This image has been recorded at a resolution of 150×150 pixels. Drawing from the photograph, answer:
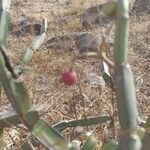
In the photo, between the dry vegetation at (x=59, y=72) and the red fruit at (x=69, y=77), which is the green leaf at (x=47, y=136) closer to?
the red fruit at (x=69, y=77)

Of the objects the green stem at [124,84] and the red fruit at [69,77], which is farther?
the red fruit at [69,77]

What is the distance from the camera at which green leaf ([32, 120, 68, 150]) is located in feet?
3.59

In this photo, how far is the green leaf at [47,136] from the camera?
3.59ft

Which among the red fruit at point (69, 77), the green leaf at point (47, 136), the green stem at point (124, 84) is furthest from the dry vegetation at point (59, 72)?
the green stem at point (124, 84)

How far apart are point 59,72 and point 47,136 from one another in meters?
2.59

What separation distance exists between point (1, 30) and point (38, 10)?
5.13 metres

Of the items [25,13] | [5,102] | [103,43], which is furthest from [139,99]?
[25,13]

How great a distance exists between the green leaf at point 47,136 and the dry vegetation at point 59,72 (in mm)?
533

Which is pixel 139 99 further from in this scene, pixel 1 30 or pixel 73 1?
pixel 73 1

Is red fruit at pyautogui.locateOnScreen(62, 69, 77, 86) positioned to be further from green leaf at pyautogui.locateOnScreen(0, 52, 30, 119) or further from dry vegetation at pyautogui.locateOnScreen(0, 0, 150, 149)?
dry vegetation at pyautogui.locateOnScreen(0, 0, 150, 149)

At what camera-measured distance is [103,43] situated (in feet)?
2.87

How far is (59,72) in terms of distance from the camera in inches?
146

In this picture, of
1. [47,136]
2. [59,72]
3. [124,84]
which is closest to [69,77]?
[124,84]

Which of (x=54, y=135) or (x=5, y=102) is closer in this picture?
(x=54, y=135)
